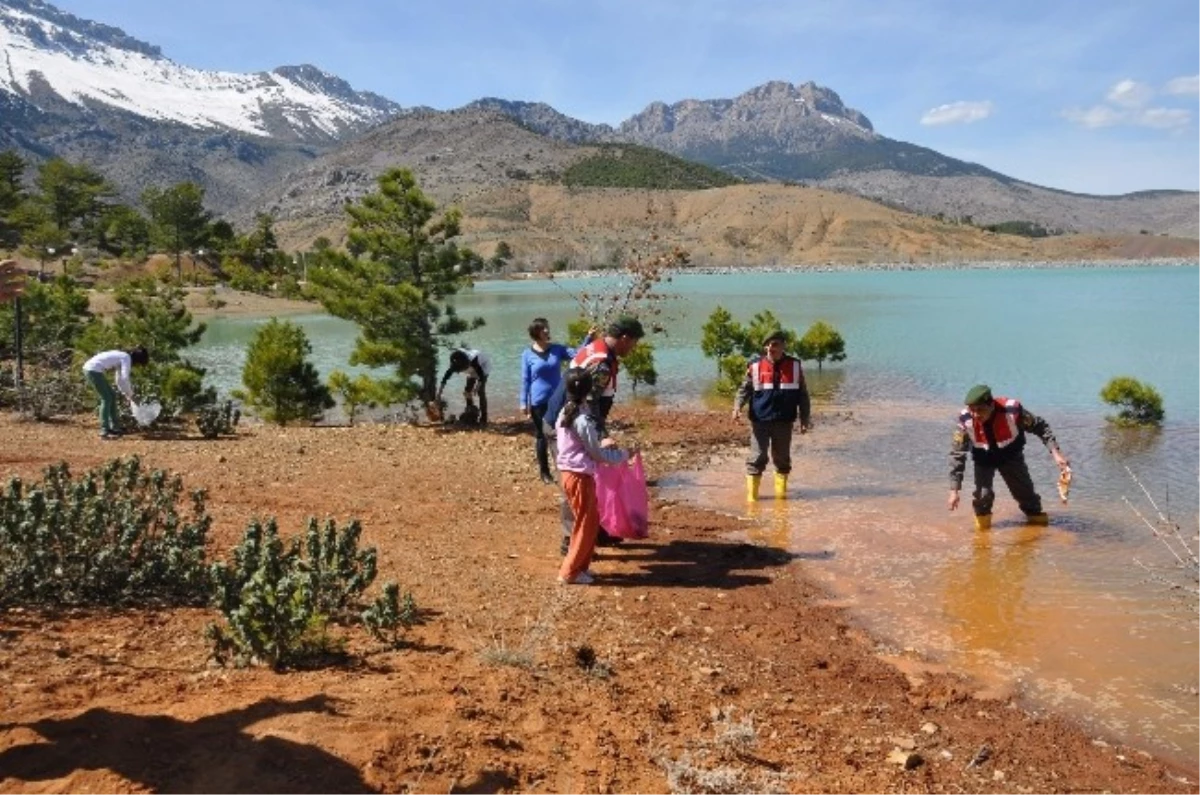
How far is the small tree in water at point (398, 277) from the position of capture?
47.2 ft

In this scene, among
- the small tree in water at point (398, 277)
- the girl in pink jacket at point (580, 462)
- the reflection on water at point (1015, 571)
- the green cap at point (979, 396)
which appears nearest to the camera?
the reflection on water at point (1015, 571)

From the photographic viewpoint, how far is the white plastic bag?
12.1m

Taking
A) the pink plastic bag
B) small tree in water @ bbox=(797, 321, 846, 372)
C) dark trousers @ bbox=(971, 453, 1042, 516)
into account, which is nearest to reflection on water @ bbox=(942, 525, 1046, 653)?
dark trousers @ bbox=(971, 453, 1042, 516)

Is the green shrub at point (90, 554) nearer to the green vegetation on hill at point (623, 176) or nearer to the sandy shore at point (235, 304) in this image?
the sandy shore at point (235, 304)

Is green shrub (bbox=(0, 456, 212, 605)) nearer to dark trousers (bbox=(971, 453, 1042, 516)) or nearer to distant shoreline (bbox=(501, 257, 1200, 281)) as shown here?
dark trousers (bbox=(971, 453, 1042, 516))

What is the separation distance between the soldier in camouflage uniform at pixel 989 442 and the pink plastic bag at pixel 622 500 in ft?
9.80

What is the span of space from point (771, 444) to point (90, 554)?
21.8 feet

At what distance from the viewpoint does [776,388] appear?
9508 mm

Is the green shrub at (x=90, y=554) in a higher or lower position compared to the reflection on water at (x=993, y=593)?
higher

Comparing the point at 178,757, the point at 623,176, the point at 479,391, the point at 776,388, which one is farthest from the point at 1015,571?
the point at 623,176

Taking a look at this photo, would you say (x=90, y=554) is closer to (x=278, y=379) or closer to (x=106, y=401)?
(x=106, y=401)

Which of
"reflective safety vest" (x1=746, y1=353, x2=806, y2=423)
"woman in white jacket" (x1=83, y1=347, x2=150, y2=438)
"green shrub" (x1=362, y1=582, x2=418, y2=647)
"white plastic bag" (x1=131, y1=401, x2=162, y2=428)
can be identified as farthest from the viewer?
"white plastic bag" (x1=131, y1=401, x2=162, y2=428)

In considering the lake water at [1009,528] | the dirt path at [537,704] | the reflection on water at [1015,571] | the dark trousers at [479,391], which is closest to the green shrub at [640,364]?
the lake water at [1009,528]

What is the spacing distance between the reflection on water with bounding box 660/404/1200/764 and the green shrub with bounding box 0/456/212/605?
4568mm
